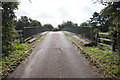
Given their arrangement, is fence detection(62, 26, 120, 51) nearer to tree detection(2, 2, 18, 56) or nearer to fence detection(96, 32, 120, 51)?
fence detection(96, 32, 120, 51)

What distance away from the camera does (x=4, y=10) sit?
22.7 feet

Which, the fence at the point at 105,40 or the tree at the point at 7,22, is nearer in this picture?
the fence at the point at 105,40

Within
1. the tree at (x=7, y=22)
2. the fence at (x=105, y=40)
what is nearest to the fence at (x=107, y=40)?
the fence at (x=105, y=40)

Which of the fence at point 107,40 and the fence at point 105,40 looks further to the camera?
the fence at point 107,40

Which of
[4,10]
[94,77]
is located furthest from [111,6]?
[4,10]

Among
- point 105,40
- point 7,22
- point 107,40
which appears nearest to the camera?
point 7,22

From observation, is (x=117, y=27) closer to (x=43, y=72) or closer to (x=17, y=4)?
(x=43, y=72)

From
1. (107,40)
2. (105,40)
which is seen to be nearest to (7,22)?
(107,40)

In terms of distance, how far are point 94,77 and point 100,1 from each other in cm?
340

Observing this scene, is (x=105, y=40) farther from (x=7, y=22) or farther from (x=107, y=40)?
(x=7, y=22)

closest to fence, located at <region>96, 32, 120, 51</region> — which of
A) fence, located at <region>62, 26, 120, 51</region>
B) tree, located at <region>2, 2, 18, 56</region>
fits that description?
fence, located at <region>62, 26, 120, 51</region>

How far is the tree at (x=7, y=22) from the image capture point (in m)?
6.73

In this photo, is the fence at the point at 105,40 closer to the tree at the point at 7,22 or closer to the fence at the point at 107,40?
the fence at the point at 107,40

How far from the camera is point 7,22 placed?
7133mm
